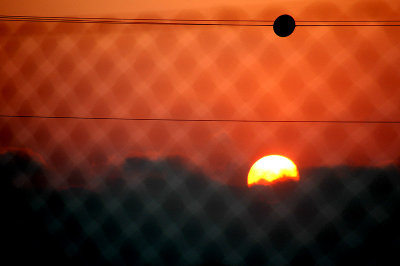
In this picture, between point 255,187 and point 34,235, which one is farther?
point 255,187

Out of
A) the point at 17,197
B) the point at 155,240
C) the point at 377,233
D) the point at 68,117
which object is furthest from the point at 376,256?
the point at 17,197

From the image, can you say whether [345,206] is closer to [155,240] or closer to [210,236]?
[210,236]

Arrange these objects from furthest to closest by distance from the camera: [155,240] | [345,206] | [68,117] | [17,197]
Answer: [155,240], [345,206], [17,197], [68,117]

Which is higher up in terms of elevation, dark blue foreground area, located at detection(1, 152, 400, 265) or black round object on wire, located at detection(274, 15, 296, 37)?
black round object on wire, located at detection(274, 15, 296, 37)

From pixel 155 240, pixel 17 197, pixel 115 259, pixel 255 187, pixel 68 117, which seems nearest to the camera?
pixel 68 117

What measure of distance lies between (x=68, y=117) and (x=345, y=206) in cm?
363

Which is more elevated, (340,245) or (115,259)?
(340,245)

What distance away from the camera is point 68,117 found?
326 cm

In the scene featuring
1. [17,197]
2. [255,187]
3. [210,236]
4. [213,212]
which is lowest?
[17,197]

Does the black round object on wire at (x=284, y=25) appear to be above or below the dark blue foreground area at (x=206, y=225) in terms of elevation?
above

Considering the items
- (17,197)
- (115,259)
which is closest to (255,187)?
(115,259)

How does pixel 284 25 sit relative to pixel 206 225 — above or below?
above

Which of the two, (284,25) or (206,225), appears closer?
(284,25)

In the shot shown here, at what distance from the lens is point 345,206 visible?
3820mm
